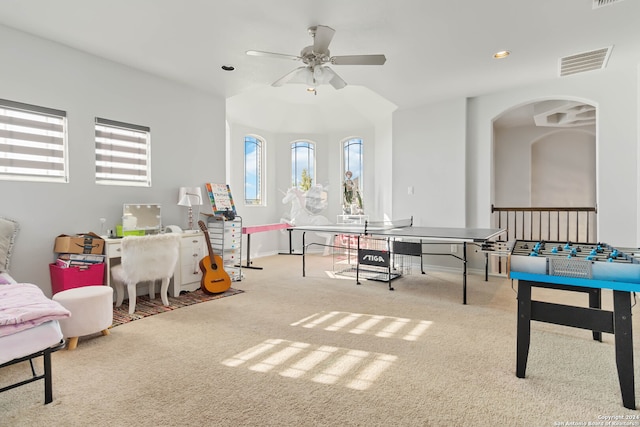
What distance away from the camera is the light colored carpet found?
179 centimetres

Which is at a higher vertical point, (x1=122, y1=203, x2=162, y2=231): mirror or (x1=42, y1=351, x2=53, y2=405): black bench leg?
(x1=122, y1=203, x2=162, y2=231): mirror

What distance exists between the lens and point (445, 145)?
5578 mm

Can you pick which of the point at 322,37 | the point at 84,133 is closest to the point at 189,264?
the point at 84,133

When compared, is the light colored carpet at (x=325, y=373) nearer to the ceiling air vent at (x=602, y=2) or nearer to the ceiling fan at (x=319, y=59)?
the ceiling fan at (x=319, y=59)

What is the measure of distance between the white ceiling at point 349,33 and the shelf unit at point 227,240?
2037 mm

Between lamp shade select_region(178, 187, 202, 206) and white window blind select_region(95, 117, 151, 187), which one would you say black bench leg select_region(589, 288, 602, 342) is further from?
white window blind select_region(95, 117, 151, 187)

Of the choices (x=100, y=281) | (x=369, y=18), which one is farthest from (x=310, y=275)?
(x=369, y=18)

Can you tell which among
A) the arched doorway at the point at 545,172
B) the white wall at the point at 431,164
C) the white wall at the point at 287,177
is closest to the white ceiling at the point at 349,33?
the white wall at the point at 431,164

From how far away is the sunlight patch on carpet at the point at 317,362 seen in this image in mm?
2172

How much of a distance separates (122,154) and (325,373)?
3562 mm

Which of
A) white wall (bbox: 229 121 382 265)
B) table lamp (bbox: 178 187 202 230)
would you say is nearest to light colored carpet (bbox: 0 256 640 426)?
table lamp (bbox: 178 187 202 230)

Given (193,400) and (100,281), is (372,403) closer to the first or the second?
(193,400)

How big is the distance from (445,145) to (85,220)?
5.22m

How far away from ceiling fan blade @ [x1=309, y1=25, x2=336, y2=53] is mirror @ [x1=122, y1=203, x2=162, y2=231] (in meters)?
2.80
